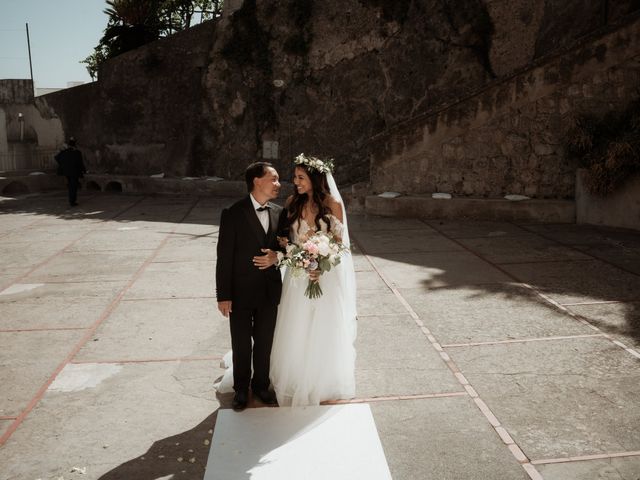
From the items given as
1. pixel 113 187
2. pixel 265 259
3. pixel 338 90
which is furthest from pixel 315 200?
pixel 113 187

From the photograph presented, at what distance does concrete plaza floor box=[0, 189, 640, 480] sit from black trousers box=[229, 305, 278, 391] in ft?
1.00

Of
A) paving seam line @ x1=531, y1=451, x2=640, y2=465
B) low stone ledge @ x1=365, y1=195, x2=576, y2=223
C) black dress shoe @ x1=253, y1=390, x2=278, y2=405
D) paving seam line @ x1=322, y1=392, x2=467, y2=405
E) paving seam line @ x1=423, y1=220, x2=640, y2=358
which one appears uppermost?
low stone ledge @ x1=365, y1=195, x2=576, y2=223

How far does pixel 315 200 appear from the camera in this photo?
5137 mm

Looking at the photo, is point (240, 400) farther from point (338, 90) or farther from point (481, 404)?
point (338, 90)

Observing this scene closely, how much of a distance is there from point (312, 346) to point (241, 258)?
2.95 feet

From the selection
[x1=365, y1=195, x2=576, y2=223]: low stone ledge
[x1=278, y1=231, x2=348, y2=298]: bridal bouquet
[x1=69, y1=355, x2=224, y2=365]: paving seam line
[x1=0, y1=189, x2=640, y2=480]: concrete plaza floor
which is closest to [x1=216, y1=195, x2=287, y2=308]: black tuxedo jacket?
[x1=278, y1=231, x2=348, y2=298]: bridal bouquet

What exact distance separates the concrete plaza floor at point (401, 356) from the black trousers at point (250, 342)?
0.31 m

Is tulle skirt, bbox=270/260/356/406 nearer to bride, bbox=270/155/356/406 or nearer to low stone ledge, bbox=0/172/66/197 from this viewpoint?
bride, bbox=270/155/356/406

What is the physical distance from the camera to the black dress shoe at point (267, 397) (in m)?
5.08

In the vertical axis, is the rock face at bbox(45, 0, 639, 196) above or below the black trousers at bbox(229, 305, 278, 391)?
above

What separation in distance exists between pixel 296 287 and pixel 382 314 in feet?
7.68

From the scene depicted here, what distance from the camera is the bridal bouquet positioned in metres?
4.71

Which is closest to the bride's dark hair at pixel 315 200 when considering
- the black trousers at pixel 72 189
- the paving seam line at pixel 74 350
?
the paving seam line at pixel 74 350

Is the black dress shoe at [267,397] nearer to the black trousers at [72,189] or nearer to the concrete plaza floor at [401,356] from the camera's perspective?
the concrete plaza floor at [401,356]
